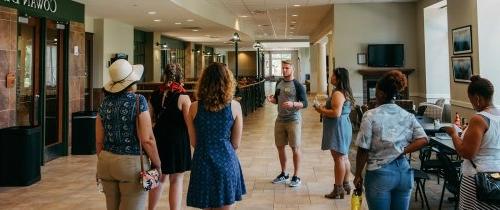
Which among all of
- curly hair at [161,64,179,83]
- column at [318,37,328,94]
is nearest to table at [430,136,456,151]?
curly hair at [161,64,179,83]

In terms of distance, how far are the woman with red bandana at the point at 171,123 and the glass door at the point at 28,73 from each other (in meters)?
3.93

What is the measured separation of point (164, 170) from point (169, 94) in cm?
62

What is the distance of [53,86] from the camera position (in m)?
7.43

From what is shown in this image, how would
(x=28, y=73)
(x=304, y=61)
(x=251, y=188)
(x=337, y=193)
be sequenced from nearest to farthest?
(x=337, y=193) < (x=251, y=188) < (x=28, y=73) < (x=304, y=61)

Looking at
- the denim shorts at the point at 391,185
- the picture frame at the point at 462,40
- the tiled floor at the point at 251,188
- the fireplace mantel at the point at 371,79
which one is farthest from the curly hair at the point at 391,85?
the fireplace mantel at the point at 371,79

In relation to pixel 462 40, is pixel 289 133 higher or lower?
lower

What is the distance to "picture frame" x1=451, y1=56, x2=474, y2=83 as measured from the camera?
7762 millimetres

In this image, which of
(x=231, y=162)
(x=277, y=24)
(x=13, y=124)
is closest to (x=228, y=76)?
(x=231, y=162)

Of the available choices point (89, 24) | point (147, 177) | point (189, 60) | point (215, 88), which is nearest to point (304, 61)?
point (189, 60)

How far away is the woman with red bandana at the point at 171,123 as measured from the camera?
343cm

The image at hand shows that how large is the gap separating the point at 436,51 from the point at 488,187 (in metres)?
8.61

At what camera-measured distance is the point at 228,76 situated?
2.53m

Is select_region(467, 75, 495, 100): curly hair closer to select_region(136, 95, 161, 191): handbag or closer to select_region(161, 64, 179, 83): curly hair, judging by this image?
select_region(136, 95, 161, 191): handbag

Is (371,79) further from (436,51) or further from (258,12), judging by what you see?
(258,12)
